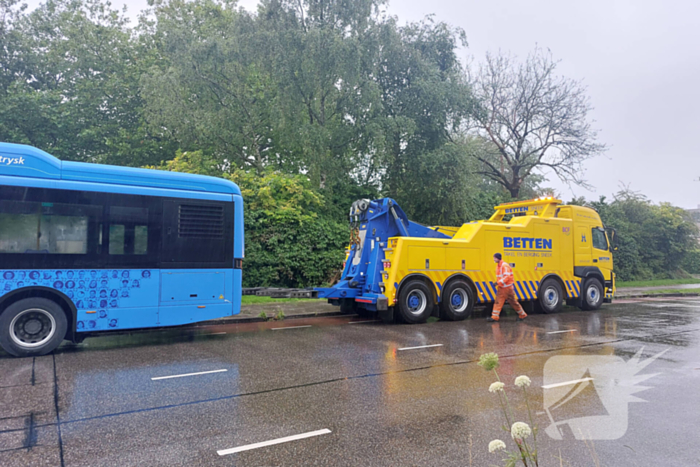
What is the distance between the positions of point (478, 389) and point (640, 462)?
88.4 inches

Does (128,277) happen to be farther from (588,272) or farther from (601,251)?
(601,251)

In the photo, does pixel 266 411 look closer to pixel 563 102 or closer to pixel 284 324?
pixel 284 324

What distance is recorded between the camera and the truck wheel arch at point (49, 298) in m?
7.79

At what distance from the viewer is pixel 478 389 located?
5984 millimetres

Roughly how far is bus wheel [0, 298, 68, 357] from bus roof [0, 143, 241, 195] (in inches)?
84.4

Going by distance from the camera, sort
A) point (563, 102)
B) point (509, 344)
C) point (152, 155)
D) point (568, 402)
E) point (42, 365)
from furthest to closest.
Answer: point (563, 102) < point (152, 155) < point (509, 344) < point (42, 365) < point (568, 402)

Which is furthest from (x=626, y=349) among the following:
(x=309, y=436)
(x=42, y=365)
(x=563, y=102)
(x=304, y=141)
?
(x=563, y=102)

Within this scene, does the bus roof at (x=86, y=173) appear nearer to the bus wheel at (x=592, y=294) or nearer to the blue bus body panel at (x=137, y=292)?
the blue bus body panel at (x=137, y=292)

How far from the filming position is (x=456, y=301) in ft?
42.1
